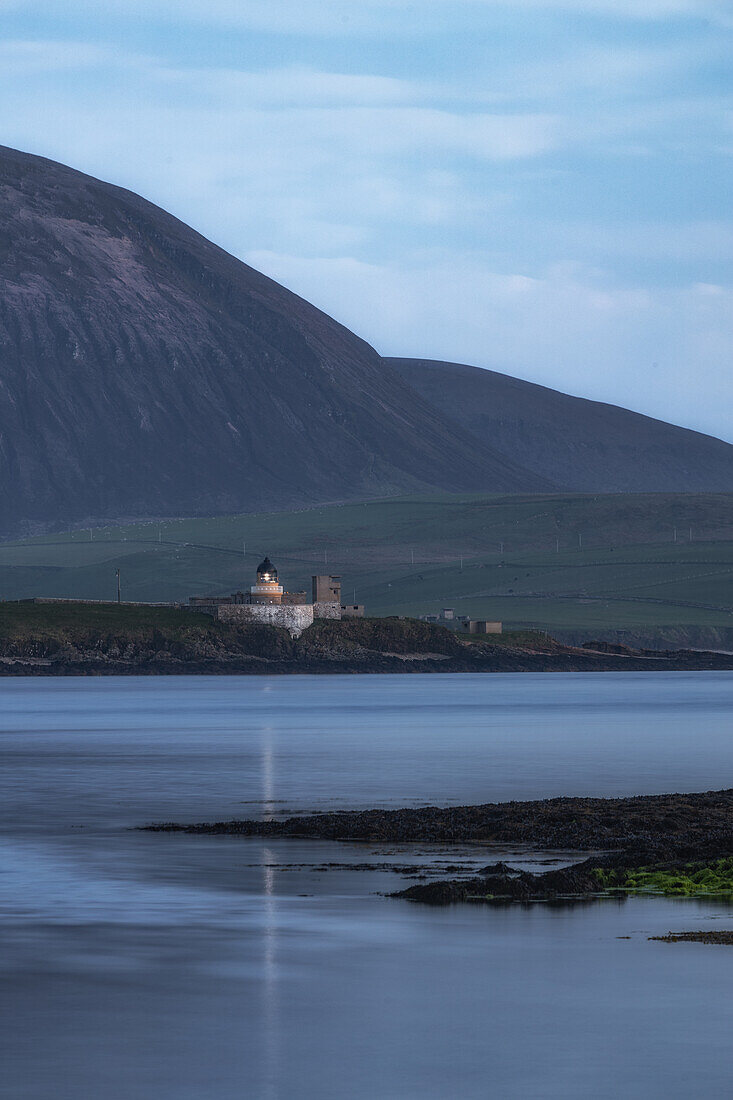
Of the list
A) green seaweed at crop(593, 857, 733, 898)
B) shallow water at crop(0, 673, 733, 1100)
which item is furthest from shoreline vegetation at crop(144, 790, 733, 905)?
shallow water at crop(0, 673, 733, 1100)

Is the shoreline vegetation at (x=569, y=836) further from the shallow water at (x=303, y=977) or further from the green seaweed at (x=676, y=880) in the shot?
the shallow water at (x=303, y=977)

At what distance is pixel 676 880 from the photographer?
3334 centimetres

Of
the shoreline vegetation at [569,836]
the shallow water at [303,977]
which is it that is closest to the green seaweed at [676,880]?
the shoreline vegetation at [569,836]

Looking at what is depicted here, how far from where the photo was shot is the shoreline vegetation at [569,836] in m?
32.5

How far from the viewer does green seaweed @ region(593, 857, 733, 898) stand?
32500mm

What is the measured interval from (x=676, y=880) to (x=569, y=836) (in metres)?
8.58

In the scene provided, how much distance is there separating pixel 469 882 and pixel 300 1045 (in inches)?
517

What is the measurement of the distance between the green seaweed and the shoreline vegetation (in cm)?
2

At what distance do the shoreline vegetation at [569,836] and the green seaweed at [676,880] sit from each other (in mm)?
19

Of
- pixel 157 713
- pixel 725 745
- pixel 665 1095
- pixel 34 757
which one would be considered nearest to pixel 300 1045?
pixel 665 1095

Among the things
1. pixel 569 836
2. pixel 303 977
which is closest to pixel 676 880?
pixel 569 836

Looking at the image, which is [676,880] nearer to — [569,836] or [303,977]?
[569,836]

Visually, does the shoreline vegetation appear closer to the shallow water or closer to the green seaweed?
the green seaweed

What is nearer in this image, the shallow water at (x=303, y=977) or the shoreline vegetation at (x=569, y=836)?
the shallow water at (x=303, y=977)
